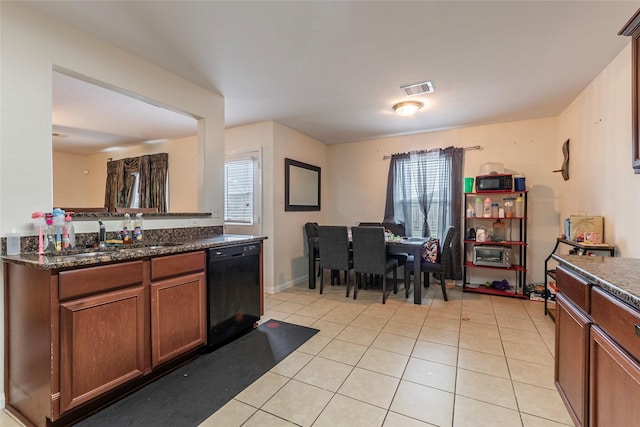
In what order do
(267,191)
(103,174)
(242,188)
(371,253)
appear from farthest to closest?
(103,174) → (242,188) → (267,191) → (371,253)

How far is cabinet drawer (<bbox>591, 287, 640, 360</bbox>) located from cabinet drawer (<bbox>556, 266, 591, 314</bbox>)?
2.0 inches

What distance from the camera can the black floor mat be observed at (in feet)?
5.28

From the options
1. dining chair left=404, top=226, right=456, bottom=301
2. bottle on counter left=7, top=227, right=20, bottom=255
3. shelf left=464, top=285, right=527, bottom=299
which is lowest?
shelf left=464, top=285, right=527, bottom=299

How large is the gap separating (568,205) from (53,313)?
495 centimetres

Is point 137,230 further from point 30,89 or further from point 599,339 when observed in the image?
point 599,339

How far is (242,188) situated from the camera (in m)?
4.40

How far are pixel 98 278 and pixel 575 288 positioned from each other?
256 cm

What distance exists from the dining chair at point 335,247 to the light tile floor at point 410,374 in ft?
2.19

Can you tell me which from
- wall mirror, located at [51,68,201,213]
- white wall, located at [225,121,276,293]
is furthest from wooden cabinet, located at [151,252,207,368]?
white wall, located at [225,121,276,293]

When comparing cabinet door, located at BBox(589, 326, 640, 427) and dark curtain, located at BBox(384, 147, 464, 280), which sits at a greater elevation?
dark curtain, located at BBox(384, 147, 464, 280)

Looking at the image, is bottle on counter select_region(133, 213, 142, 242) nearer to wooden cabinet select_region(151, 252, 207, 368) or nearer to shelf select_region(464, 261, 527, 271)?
wooden cabinet select_region(151, 252, 207, 368)

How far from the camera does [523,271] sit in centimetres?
→ 384

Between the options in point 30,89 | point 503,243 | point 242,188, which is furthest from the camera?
point 242,188

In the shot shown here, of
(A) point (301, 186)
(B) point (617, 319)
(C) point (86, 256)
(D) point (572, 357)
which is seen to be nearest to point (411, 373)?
(D) point (572, 357)
